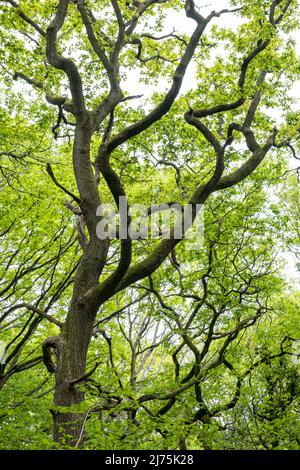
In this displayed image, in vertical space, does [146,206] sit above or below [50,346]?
above

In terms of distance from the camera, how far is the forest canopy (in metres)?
7.22

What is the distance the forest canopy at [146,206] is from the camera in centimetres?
722

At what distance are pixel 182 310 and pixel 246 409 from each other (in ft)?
14.7

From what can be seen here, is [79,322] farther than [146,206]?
No

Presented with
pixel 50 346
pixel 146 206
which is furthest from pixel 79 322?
pixel 146 206

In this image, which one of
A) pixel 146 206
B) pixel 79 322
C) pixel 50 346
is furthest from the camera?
pixel 146 206

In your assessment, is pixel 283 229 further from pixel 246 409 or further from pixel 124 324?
pixel 124 324

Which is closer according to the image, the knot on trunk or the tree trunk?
the tree trunk

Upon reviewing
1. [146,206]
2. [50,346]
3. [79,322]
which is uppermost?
[146,206]

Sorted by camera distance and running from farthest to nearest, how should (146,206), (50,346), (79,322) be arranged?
(146,206), (50,346), (79,322)

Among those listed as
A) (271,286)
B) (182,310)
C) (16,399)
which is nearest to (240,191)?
(271,286)

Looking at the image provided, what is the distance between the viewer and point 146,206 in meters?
12.1

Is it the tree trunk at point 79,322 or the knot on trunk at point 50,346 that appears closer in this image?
the tree trunk at point 79,322

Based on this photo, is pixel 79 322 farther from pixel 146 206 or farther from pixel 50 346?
pixel 146 206
